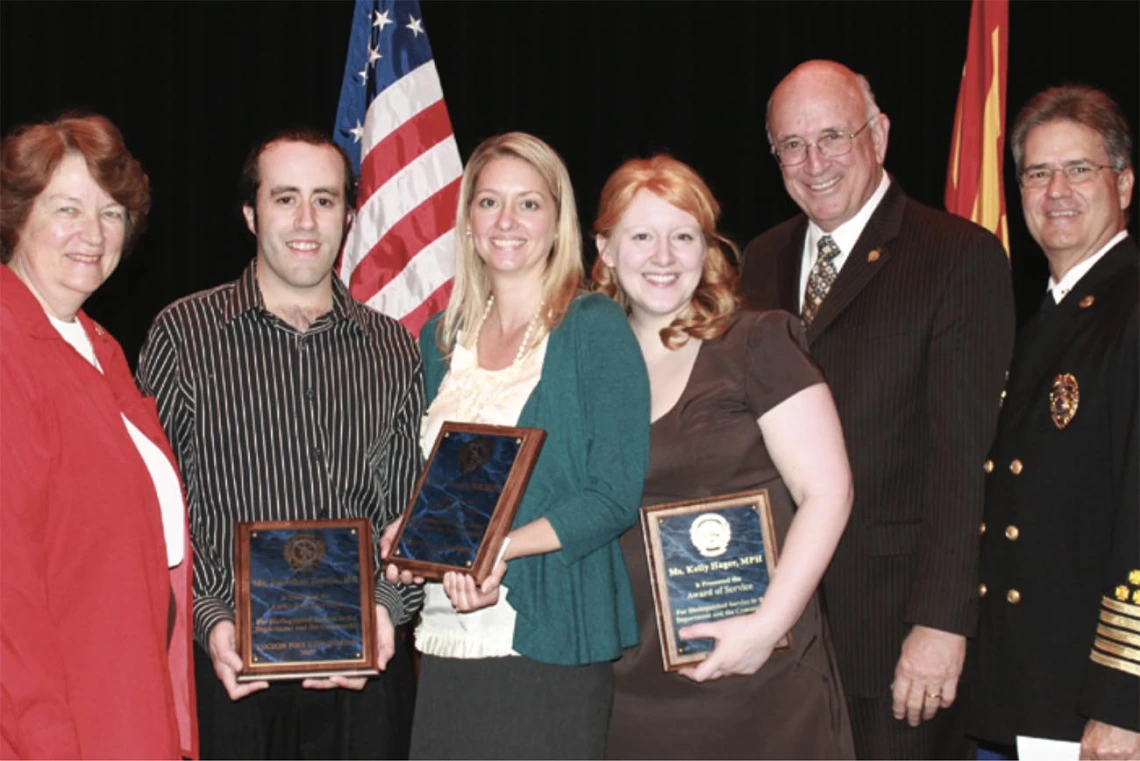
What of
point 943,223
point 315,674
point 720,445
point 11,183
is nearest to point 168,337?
point 11,183

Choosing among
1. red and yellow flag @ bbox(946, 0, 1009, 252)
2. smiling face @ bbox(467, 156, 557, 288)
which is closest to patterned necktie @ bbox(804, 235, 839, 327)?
smiling face @ bbox(467, 156, 557, 288)

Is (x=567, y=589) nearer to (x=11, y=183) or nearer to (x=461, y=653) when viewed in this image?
(x=461, y=653)

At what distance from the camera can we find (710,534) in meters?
2.81

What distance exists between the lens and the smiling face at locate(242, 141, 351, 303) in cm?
320

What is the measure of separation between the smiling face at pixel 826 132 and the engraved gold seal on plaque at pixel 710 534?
111 centimetres

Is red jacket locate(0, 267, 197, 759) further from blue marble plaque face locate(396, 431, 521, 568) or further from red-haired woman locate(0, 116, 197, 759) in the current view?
blue marble plaque face locate(396, 431, 521, 568)

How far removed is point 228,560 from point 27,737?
78 cm

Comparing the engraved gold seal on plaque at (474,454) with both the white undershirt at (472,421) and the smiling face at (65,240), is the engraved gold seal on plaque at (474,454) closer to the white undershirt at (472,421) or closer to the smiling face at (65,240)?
the white undershirt at (472,421)

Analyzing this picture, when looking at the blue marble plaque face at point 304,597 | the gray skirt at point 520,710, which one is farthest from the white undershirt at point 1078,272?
the blue marble plaque face at point 304,597

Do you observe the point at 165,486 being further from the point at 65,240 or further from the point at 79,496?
the point at 65,240

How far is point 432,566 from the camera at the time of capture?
2.79 metres

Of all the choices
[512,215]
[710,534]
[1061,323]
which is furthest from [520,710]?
[1061,323]

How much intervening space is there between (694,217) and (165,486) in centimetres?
142

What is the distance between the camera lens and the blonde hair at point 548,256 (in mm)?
3137
